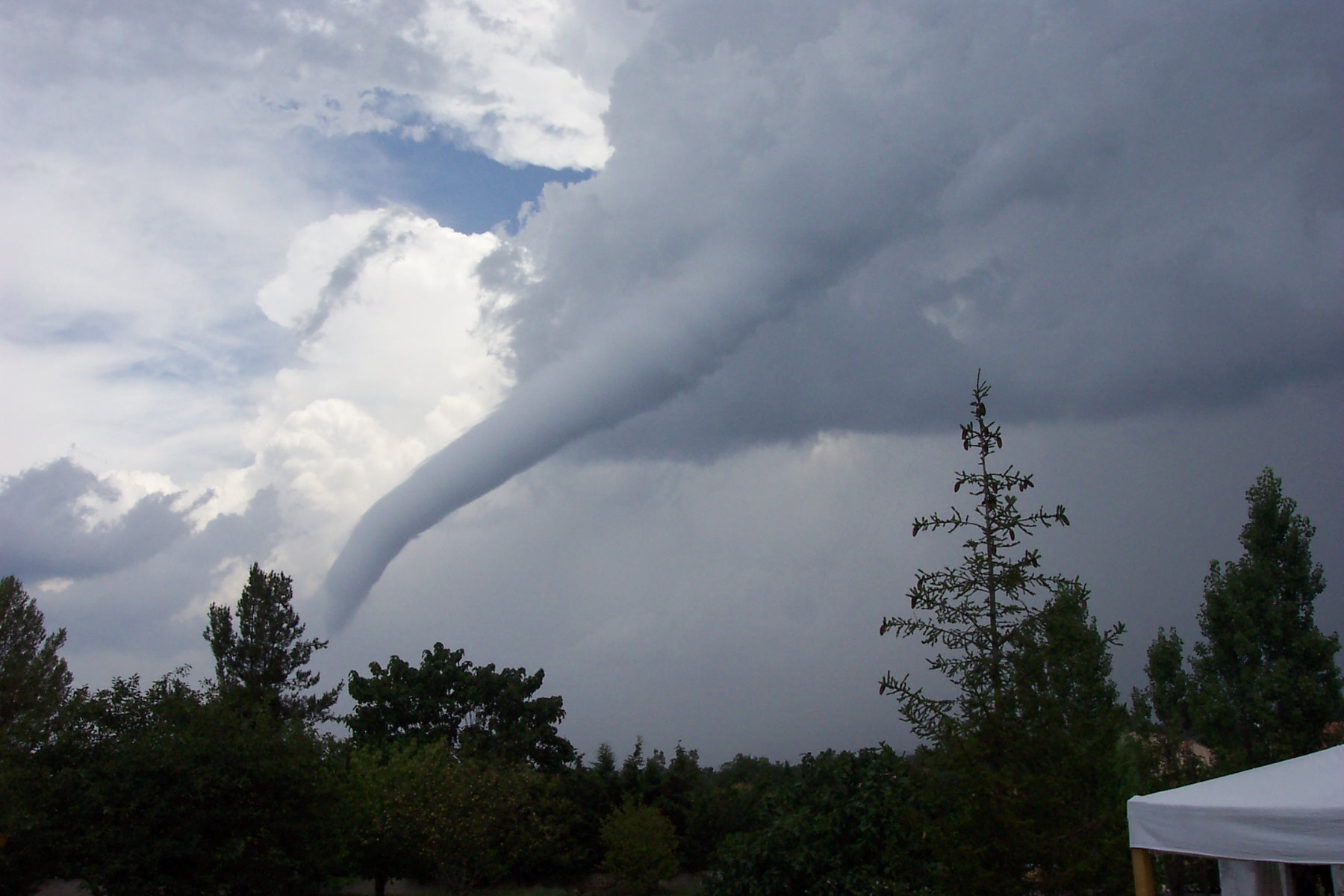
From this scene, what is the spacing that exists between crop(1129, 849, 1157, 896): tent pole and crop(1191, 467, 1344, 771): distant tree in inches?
763

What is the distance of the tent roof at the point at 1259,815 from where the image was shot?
7070 mm

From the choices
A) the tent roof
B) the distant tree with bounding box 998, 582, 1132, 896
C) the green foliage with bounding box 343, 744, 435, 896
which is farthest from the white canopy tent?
the green foliage with bounding box 343, 744, 435, 896

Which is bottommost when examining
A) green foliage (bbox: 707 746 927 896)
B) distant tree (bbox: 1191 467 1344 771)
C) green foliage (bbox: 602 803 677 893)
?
green foliage (bbox: 602 803 677 893)

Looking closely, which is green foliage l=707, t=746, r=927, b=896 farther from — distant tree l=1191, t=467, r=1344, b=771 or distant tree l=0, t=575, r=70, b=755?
distant tree l=0, t=575, r=70, b=755

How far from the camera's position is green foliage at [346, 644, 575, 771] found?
149 ft

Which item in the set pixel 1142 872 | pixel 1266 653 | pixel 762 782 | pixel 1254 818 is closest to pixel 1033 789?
pixel 1142 872

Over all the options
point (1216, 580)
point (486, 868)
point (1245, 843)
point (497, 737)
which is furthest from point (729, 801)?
point (1245, 843)

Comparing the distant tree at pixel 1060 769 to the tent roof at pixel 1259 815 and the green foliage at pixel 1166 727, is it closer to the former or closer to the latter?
the tent roof at pixel 1259 815

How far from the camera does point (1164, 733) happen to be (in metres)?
27.0

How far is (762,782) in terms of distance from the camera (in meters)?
22.3

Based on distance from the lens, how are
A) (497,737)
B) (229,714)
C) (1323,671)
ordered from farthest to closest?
1. (497,737)
2. (1323,671)
3. (229,714)

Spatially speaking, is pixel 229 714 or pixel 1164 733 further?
pixel 1164 733

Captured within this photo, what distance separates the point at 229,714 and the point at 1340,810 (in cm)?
1939

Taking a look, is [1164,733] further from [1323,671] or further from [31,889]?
[31,889]
